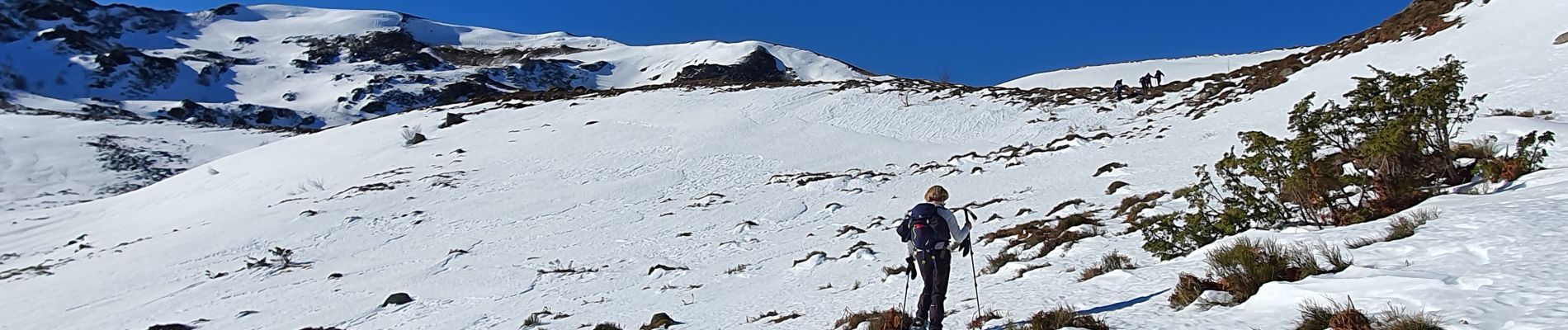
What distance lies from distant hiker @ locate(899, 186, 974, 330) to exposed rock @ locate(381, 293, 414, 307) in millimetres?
10512

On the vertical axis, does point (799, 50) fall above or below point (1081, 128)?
above

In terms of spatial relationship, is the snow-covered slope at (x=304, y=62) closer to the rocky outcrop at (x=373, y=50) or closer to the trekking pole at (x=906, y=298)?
the rocky outcrop at (x=373, y=50)

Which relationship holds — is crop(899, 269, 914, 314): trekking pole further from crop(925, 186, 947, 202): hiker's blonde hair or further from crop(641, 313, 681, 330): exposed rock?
crop(641, 313, 681, 330): exposed rock

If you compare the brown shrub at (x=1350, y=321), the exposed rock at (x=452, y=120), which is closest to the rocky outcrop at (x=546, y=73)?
the exposed rock at (x=452, y=120)

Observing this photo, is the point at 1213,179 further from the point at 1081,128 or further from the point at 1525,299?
the point at 1081,128

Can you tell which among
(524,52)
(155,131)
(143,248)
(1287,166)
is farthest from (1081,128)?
(524,52)

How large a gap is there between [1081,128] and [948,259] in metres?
25.6

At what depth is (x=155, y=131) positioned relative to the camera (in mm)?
55062

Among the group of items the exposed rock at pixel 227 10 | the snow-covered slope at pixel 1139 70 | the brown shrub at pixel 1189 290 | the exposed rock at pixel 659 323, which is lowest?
the exposed rock at pixel 659 323

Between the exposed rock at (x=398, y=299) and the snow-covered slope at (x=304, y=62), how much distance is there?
80484mm

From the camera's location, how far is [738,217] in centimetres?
2012

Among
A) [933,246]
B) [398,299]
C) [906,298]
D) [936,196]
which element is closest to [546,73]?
[398,299]

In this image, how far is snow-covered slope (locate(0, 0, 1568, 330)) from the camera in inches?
253

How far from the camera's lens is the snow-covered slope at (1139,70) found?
55344mm
